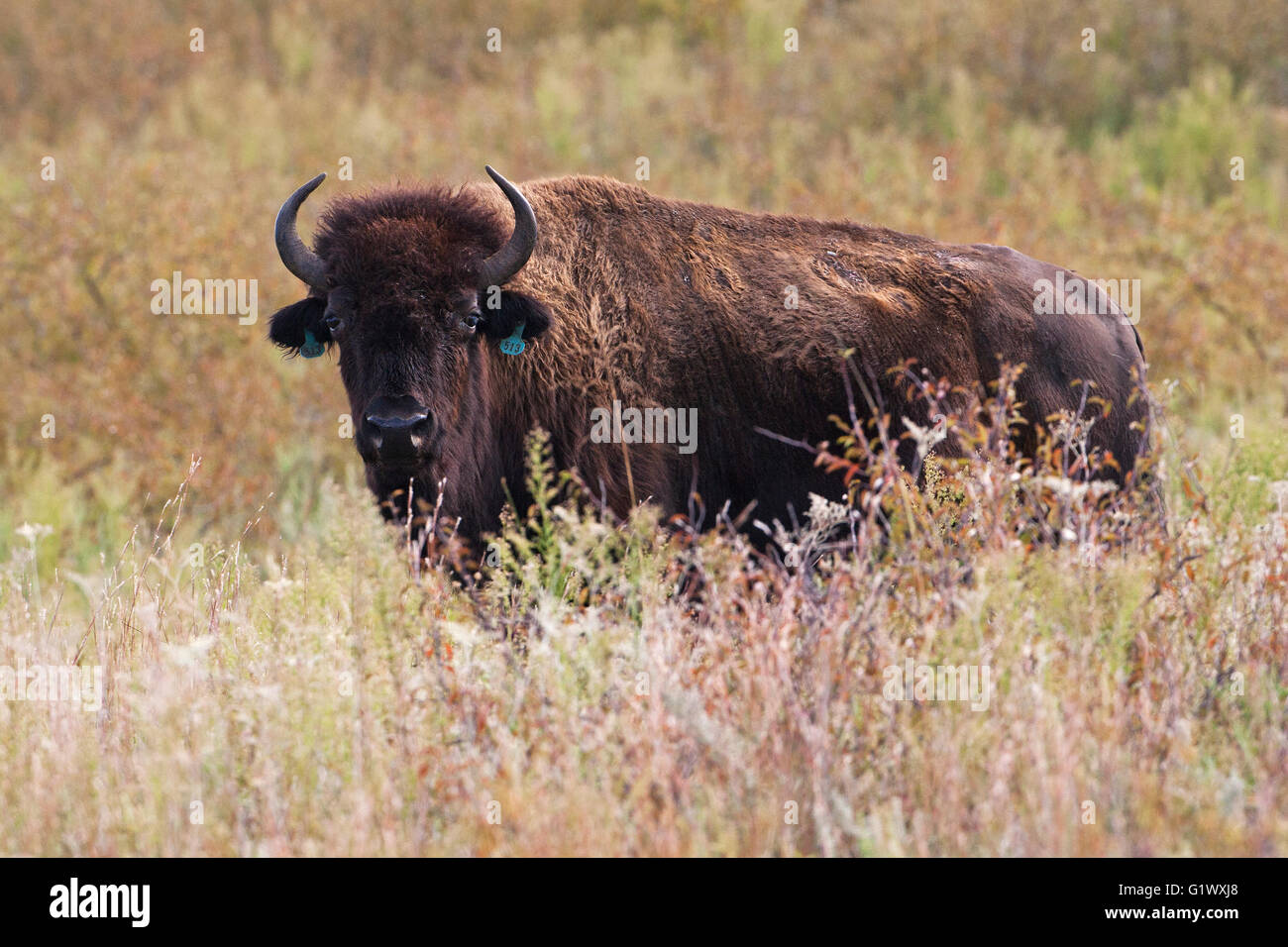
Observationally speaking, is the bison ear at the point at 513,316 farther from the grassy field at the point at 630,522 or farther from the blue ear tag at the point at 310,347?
the blue ear tag at the point at 310,347

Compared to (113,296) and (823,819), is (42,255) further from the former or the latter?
(823,819)

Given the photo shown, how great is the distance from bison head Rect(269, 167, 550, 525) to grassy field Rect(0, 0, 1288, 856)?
15.4 inches

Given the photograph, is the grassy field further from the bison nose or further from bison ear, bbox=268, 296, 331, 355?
bison ear, bbox=268, 296, 331, 355

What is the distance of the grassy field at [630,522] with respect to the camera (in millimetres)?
3855

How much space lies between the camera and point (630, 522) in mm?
5809

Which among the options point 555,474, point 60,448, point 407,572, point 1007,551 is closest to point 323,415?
point 60,448

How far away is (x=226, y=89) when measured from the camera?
21062 mm

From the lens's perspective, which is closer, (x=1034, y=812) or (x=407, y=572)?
(x=1034, y=812)

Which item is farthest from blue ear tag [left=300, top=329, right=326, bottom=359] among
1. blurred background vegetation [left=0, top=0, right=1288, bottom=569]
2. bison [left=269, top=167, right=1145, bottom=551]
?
blurred background vegetation [left=0, top=0, right=1288, bottom=569]

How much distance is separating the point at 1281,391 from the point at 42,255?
39.5 feet

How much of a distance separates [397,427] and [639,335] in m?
1.56

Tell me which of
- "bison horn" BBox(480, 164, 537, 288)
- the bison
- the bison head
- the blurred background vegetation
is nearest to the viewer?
the bison head

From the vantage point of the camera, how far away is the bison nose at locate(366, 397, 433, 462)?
532cm

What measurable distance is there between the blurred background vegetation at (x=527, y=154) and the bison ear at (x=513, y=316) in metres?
1.75
